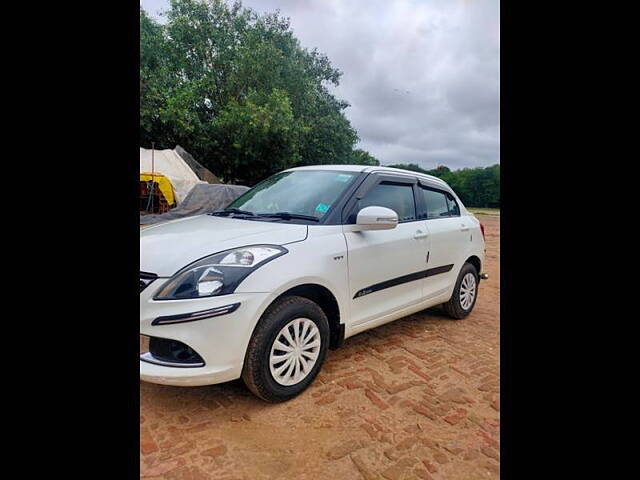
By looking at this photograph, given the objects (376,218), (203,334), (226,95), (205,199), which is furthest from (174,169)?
(203,334)

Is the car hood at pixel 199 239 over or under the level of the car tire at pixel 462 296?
over

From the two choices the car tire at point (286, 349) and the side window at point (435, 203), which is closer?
the car tire at point (286, 349)

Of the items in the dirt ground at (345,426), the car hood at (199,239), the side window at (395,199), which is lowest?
the dirt ground at (345,426)

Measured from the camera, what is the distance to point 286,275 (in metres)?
2.26

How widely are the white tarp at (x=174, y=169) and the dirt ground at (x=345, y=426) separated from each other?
9632mm

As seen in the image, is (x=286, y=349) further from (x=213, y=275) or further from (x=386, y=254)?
(x=386, y=254)

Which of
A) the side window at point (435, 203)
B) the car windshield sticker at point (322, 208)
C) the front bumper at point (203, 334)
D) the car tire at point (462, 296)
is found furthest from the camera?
the car tire at point (462, 296)

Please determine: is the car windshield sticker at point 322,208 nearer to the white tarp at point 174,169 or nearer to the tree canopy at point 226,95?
the white tarp at point 174,169


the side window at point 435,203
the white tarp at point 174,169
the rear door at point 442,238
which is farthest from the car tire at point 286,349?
the white tarp at point 174,169

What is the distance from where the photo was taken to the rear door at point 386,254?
2.76 metres

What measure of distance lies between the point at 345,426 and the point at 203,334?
998 millimetres
